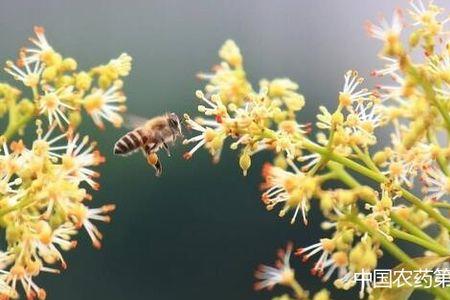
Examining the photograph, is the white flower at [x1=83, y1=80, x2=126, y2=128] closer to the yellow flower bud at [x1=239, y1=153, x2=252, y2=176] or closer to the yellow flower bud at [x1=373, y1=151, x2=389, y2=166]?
the yellow flower bud at [x1=239, y1=153, x2=252, y2=176]

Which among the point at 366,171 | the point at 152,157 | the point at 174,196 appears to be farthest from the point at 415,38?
the point at 174,196

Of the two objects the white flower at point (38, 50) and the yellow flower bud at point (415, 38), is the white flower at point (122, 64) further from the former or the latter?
the yellow flower bud at point (415, 38)

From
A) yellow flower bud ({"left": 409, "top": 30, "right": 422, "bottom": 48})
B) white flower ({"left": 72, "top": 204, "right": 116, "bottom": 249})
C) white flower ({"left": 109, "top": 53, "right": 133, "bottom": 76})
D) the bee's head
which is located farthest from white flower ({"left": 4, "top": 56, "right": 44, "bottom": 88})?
yellow flower bud ({"left": 409, "top": 30, "right": 422, "bottom": 48})

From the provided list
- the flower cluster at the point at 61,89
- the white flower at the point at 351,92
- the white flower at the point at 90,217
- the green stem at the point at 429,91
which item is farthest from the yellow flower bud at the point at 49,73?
the green stem at the point at 429,91

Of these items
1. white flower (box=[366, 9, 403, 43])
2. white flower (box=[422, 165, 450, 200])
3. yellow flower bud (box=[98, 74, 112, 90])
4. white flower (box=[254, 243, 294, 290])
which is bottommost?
white flower (box=[254, 243, 294, 290])

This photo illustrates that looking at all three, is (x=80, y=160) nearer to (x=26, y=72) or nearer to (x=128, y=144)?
(x=26, y=72)

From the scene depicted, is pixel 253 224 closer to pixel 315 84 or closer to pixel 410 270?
pixel 315 84

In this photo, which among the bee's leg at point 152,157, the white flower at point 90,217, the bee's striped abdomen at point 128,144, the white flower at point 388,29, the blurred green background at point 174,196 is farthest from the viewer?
the blurred green background at point 174,196
